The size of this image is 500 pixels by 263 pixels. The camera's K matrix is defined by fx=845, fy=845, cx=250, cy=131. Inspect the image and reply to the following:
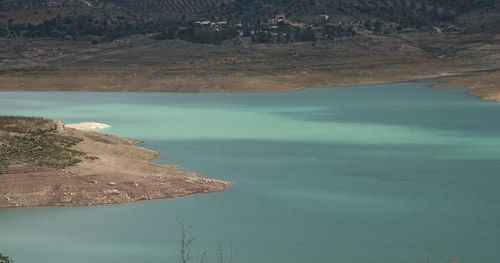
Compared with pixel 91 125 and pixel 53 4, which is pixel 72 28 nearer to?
pixel 53 4

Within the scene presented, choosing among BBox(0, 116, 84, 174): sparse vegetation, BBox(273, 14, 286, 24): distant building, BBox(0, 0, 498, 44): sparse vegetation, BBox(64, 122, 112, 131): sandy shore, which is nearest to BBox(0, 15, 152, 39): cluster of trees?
BBox(0, 0, 498, 44): sparse vegetation

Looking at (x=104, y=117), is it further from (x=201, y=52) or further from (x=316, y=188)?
(x=201, y=52)

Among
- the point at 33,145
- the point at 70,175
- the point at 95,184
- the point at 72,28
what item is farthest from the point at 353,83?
the point at 95,184

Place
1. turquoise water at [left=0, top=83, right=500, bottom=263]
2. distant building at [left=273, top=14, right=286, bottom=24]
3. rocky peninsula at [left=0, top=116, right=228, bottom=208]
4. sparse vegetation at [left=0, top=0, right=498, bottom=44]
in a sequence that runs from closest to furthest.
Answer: turquoise water at [left=0, top=83, right=500, bottom=263]
rocky peninsula at [left=0, top=116, right=228, bottom=208]
sparse vegetation at [left=0, top=0, right=498, bottom=44]
distant building at [left=273, top=14, right=286, bottom=24]

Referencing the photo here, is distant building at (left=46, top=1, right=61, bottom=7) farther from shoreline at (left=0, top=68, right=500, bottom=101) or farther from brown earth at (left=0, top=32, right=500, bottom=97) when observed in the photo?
shoreline at (left=0, top=68, right=500, bottom=101)

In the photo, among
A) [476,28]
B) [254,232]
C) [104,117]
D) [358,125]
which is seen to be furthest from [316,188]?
[476,28]

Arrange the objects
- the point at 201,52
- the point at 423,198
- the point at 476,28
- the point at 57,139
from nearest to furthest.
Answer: the point at 423,198
the point at 57,139
the point at 201,52
the point at 476,28

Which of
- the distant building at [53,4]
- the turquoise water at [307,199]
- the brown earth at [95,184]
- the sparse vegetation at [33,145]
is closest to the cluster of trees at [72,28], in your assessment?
the distant building at [53,4]
